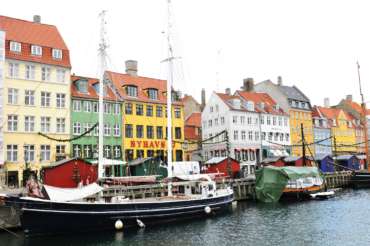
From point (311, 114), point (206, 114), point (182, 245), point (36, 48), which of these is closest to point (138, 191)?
point (182, 245)

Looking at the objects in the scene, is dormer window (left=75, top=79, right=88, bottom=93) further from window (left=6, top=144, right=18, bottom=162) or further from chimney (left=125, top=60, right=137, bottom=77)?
window (left=6, top=144, right=18, bottom=162)

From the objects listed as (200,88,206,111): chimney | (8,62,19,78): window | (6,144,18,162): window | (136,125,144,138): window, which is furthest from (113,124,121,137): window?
(200,88,206,111): chimney

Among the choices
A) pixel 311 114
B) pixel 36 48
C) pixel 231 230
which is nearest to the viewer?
pixel 231 230

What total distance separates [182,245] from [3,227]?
13.3 m

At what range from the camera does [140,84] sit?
65875 millimetres

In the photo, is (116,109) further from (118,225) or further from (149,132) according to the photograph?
(118,225)

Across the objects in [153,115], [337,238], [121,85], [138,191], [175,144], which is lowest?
[337,238]

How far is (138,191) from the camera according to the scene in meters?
42.9

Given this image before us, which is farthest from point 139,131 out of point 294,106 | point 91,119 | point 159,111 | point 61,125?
point 294,106

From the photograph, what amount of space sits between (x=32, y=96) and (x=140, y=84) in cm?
1696

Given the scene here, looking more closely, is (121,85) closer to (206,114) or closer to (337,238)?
(206,114)

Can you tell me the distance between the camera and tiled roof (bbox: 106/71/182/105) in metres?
62.6

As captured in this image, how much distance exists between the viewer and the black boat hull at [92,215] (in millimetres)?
30297

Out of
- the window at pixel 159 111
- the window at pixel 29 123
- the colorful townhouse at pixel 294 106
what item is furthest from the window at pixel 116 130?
the colorful townhouse at pixel 294 106
